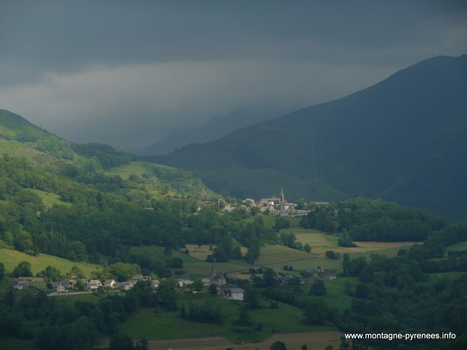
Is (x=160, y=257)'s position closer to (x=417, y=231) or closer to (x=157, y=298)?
(x=157, y=298)

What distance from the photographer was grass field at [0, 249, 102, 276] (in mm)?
90562

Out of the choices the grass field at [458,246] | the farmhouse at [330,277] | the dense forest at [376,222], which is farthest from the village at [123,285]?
the dense forest at [376,222]

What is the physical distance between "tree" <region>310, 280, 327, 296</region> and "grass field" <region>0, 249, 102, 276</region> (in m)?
25.4

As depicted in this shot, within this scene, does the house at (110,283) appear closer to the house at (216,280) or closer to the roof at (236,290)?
the house at (216,280)

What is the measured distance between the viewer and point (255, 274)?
99938mm

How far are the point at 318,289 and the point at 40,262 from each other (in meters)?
32.0

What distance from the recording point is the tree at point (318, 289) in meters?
88.4

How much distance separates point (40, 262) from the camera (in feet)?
310

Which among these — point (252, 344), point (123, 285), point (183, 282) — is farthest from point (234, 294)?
point (252, 344)

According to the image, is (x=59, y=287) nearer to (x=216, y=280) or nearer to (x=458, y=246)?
(x=216, y=280)

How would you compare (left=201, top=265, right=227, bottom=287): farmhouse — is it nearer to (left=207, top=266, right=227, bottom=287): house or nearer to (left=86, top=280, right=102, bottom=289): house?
(left=207, top=266, right=227, bottom=287): house

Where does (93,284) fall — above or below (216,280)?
above

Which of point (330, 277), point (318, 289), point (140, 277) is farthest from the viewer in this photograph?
point (330, 277)

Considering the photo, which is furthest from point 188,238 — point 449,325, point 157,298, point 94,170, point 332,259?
point 94,170
